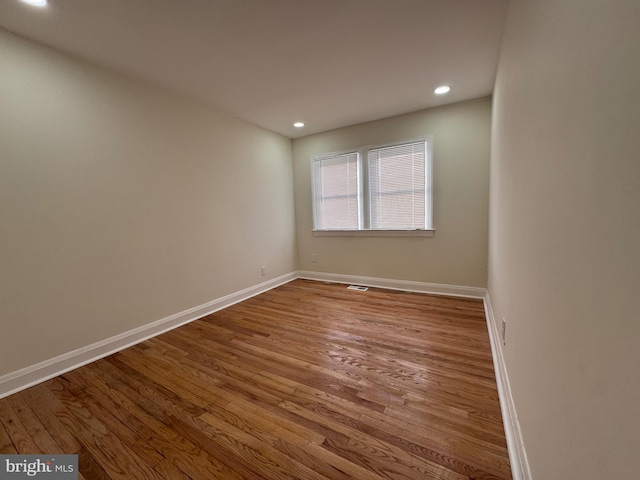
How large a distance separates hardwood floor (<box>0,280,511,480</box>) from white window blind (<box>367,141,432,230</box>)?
5.13 ft

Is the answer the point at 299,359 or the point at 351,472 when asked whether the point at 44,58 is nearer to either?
the point at 299,359

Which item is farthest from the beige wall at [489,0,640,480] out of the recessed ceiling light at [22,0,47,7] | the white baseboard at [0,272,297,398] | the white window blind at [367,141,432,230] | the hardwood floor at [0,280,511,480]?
the white baseboard at [0,272,297,398]

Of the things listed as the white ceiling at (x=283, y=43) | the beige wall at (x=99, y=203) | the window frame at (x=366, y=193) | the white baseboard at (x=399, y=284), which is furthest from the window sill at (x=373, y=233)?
the white ceiling at (x=283, y=43)

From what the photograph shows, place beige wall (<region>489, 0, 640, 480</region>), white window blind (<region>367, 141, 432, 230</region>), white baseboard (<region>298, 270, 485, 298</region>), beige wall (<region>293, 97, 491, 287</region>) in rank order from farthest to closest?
white window blind (<region>367, 141, 432, 230</region>) < white baseboard (<region>298, 270, 485, 298</region>) < beige wall (<region>293, 97, 491, 287</region>) < beige wall (<region>489, 0, 640, 480</region>)

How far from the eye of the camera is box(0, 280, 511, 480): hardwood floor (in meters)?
1.22

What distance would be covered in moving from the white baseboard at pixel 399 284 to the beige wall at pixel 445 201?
68mm

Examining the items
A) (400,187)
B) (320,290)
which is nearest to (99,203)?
(320,290)

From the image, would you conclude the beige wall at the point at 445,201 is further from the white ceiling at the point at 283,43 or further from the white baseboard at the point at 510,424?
the white baseboard at the point at 510,424

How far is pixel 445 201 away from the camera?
3.36 m

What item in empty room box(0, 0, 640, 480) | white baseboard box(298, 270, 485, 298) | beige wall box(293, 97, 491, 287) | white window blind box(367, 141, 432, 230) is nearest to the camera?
empty room box(0, 0, 640, 480)

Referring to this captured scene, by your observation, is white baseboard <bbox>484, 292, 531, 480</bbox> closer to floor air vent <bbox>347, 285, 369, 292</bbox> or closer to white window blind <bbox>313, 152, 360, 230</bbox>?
floor air vent <bbox>347, 285, 369, 292</bbox>

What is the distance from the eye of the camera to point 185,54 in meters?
2.09

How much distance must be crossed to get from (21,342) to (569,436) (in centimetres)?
305

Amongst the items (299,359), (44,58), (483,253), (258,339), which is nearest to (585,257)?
(299,359)
